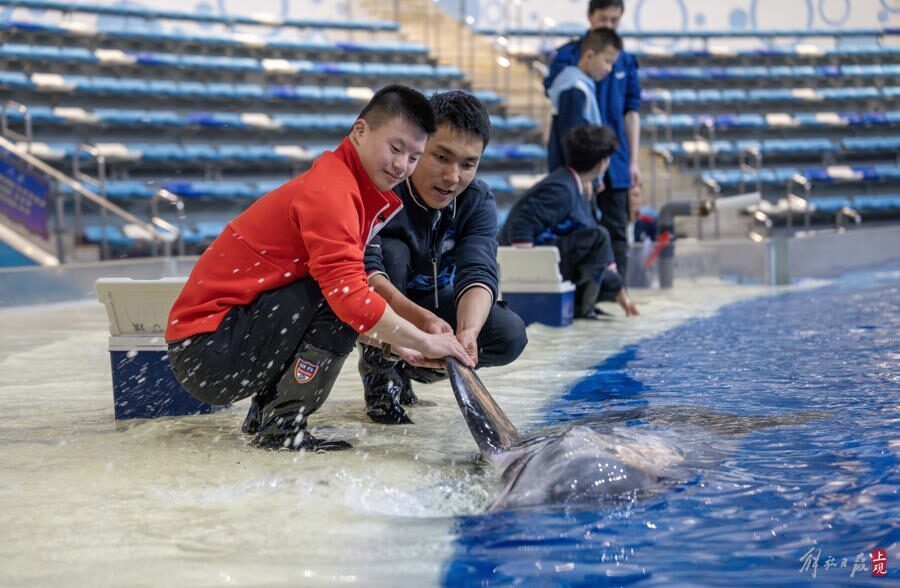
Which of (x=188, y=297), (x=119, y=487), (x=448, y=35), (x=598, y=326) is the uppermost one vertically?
(x=448, y=35)

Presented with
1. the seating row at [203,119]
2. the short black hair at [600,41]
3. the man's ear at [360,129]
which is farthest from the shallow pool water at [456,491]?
the seating row at [203,119]

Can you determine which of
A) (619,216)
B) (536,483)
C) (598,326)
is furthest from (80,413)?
(619,216)

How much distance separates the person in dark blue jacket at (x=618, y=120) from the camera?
4.45m

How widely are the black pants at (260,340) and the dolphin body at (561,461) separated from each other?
1.03 ft

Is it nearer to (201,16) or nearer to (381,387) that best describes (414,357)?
(381,387)

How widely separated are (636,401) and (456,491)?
2.97ft

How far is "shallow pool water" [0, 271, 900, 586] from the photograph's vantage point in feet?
3.99

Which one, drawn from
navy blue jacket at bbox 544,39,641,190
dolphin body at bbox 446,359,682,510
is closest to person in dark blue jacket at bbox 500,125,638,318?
navy blue jacket at bbox 544,39,641,190

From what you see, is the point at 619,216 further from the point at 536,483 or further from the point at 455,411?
the point at 536,483

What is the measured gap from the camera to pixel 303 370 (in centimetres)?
192

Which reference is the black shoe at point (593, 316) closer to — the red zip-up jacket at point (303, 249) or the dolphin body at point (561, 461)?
the red zip-up jacket at point (303, 249)

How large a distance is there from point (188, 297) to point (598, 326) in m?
2.48

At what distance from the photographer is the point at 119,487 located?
1.64 m

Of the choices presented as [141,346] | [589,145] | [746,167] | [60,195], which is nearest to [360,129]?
[141,346]
